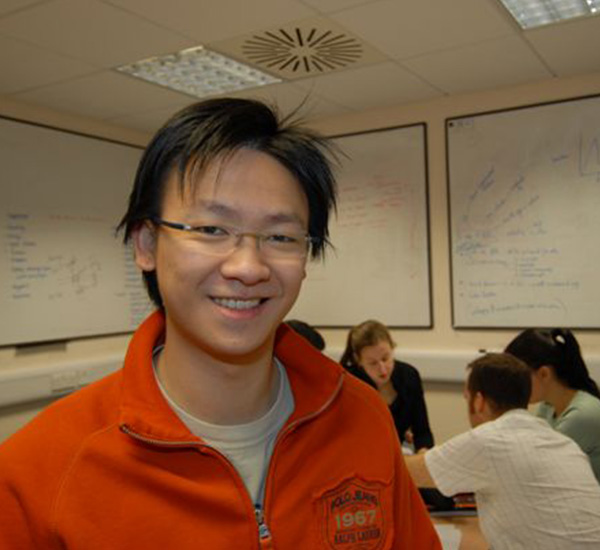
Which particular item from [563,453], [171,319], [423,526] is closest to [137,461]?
[171,319]

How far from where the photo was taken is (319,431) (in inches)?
42.6

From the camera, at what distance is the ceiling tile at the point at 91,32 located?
8.03 feet

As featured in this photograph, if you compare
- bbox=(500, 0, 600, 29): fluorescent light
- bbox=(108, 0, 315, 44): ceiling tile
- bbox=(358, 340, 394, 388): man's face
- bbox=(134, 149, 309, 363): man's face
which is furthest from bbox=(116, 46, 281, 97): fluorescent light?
bbox=(134, 149, 309, 363): man's face

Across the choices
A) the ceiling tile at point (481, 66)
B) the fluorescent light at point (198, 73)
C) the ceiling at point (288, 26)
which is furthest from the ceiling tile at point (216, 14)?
the ceiling tile at point (481, 66)

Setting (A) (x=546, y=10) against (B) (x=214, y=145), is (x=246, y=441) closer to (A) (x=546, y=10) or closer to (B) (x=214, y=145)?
(B) (x=214, y=145)

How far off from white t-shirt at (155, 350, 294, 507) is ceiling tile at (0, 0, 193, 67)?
76.4 inches

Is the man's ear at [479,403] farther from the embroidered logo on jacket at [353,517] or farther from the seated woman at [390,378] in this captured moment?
the embroidered logo on jacket at [353,517]

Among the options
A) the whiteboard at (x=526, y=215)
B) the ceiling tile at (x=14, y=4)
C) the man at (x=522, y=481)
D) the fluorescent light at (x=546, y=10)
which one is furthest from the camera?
the whiteboard at (x=526, y=215)

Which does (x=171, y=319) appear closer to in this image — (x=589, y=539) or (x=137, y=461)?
(x=137, y=461)

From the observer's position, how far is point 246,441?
104cm

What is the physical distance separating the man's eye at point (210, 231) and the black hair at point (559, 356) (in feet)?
6.55

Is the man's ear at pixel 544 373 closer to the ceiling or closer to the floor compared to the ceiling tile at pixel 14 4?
closer to the floor

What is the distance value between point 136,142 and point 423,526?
3.76 meters

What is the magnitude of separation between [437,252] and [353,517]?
306 centimetres
